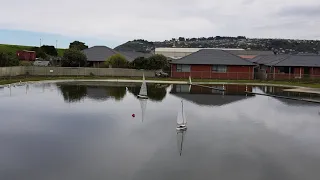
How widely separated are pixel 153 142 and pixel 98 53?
51.5 m

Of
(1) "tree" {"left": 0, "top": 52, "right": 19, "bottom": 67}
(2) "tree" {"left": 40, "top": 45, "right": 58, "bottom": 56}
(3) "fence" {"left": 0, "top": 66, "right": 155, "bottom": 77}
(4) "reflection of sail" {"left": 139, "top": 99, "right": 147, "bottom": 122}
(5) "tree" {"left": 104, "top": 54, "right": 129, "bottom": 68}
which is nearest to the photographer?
(4) "reflection of sail" {"left": 139, "top": 99, "right": 147, "bottom": 122}

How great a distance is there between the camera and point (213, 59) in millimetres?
53594

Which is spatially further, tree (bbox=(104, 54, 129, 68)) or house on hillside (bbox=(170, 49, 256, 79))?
tree (bbox=(104, 54, 129, 68))

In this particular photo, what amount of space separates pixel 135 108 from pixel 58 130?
7.45m

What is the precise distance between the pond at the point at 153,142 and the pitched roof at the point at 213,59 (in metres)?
28.7

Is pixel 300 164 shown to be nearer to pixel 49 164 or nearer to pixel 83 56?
pixel 49 164

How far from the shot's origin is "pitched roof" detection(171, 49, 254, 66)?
173 feet

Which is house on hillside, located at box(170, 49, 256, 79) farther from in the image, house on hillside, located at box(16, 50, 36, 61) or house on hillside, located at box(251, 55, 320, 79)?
house on hillside, located at box(16, 50, 36, 61)

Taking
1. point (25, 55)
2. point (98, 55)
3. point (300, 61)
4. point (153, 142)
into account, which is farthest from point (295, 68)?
point (25, 55)

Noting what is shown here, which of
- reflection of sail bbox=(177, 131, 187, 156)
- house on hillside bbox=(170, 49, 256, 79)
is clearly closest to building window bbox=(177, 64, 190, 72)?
house on hillside bbox=(170, 49, 256, 79)

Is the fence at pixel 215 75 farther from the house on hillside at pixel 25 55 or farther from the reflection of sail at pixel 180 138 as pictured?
the reflection of sail at pixel 180 138

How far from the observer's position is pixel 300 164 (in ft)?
38.9

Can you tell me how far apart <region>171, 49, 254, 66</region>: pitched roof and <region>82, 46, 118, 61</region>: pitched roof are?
14.7 meters

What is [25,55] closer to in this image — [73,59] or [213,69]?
[73,59]
